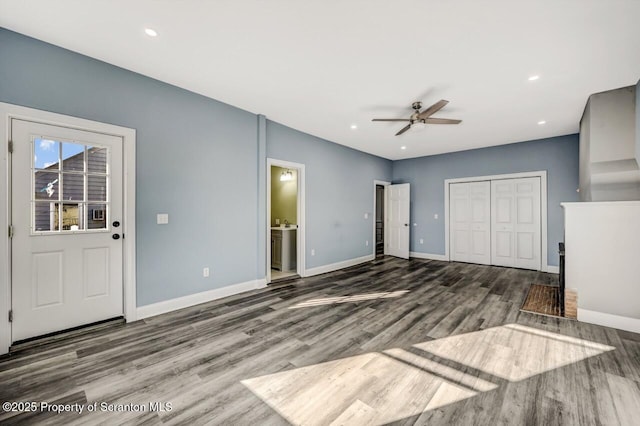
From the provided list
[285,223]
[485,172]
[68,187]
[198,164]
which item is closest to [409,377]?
[198,164]

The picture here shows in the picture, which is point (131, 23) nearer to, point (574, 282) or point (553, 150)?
point (574, 282)

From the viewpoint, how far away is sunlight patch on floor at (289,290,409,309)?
3.71 metres

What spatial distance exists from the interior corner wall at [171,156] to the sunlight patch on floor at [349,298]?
1136 mm

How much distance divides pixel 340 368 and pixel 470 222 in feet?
19.3

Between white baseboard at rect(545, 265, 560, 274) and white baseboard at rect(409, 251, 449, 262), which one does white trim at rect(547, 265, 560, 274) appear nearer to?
white baseboard at rect(545, 265, 560, 274)

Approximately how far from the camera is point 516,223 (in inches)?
240

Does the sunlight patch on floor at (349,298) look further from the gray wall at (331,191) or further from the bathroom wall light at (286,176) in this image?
the bathroom wall light at (286,176)

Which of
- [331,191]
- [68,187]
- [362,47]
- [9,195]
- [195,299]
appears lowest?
[195,299]

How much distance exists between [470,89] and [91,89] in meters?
4.45

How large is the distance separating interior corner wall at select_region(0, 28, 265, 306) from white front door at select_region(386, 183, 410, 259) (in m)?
4.40

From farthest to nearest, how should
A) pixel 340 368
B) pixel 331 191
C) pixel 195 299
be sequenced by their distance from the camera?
pixel 331 191 → pixel 195 299 → pixel 340 368

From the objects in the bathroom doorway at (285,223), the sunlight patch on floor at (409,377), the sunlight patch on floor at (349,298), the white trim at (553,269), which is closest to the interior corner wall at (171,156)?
the bathroom doorway at (285,223)

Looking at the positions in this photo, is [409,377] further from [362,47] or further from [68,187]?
[68,187]

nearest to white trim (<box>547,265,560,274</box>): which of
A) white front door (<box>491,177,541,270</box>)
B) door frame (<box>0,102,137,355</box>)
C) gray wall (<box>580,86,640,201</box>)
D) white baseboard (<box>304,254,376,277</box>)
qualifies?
white front door (<box>491,177,541,270</box>)
